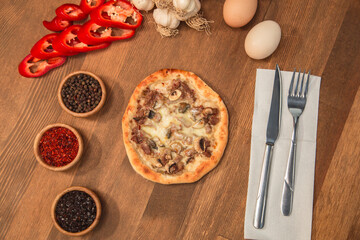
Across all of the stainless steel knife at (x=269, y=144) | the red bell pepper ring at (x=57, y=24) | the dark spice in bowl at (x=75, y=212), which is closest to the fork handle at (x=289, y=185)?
the stainless steel knife at (x=269, y=144)

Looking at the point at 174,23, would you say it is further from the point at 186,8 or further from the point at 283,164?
the point at 283,164

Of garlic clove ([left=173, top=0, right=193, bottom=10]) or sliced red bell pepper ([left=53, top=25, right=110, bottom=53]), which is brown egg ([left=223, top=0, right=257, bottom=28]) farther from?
sliced red bell pepper ([left=53, top=25, right=110, bottom=53])

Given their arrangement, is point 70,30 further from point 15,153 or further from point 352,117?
point 352,117

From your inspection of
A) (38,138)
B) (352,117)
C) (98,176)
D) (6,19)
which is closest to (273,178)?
(352,117)

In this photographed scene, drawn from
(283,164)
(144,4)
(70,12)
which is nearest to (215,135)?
(283,164)

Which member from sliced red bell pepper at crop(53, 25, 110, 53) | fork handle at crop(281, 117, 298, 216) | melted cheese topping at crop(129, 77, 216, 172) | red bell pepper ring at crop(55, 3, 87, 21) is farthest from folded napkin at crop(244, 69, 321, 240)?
red bell pepper ring at crop(55, 3, 87, 21)

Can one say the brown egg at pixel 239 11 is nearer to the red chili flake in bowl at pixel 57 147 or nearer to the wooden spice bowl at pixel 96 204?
the red chili flake in bowl at pixel 57 147
